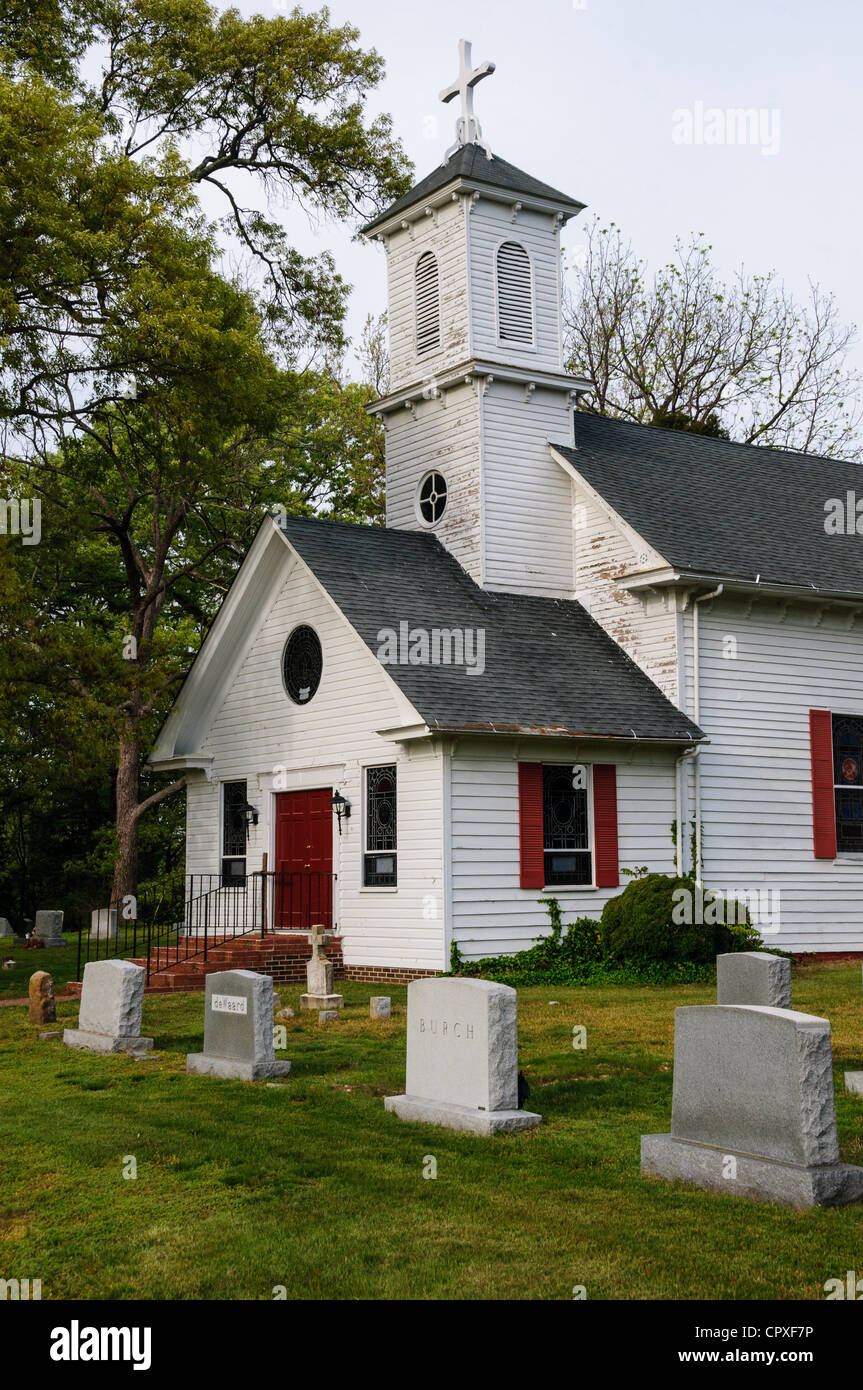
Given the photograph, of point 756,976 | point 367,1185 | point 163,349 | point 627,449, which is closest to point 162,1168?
point 367,1185

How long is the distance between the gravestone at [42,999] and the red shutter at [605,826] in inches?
311

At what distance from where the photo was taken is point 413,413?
2277cm

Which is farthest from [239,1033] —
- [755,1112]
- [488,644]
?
[488,644]

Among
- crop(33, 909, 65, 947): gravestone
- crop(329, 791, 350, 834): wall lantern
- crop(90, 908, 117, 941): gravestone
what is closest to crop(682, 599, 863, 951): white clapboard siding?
crop(329, 791, 350, 834): wall lantern

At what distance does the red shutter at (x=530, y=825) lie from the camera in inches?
709

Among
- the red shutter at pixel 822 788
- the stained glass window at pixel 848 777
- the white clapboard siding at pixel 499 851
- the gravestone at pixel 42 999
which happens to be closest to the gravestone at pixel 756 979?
the white clapboard siding at pixel 499 851

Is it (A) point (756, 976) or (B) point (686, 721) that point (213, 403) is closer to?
(B) point (686, 721)

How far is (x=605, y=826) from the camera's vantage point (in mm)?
18719

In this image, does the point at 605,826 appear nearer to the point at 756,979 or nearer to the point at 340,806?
the point at 340,806

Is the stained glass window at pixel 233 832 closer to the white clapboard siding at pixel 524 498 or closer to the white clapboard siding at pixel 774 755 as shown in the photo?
the white clapboard siding at pixel 524 498

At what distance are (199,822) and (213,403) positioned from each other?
23.1 feet

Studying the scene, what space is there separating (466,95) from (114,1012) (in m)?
17.7

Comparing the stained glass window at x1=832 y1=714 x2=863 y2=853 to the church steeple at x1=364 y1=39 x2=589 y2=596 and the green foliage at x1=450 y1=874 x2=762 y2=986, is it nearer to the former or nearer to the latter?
the green foliage at x1=450 y1=874 x2=762 y2=986

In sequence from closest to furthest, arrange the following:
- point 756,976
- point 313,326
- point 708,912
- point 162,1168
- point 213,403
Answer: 1. point 162,1168
2. point 756,976
3. point 708,912
4. point 213,403
5. point 313,326
